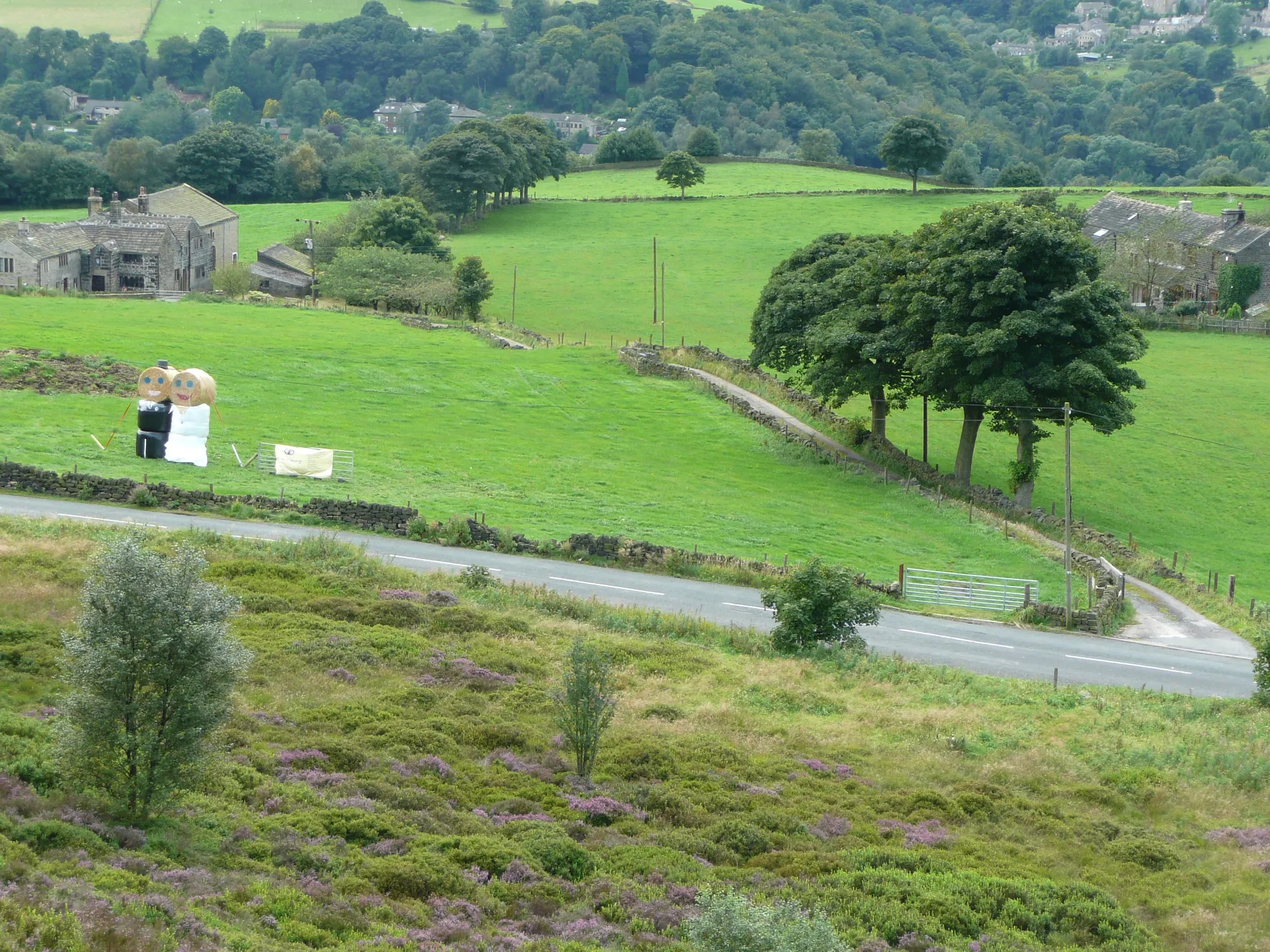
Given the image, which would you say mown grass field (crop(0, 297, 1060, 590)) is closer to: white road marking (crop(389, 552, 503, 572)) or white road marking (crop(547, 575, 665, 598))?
white road marking (crop(389, 552, 503, 572))

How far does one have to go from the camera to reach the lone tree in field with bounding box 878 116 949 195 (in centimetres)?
13675

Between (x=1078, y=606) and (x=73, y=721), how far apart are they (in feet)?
109

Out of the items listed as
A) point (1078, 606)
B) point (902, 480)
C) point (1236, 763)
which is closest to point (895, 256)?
point (902, 480)

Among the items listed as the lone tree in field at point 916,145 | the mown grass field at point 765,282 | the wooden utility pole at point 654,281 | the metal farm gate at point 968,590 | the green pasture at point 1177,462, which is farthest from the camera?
the lone tree in field at point 916,145

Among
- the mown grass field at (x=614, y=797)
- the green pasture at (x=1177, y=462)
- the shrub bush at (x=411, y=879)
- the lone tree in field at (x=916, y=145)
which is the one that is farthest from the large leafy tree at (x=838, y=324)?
the lone tree in field at (x=916, y=145)

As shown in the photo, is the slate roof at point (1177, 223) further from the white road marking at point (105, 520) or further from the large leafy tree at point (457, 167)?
the white road marking at point (105, 520)

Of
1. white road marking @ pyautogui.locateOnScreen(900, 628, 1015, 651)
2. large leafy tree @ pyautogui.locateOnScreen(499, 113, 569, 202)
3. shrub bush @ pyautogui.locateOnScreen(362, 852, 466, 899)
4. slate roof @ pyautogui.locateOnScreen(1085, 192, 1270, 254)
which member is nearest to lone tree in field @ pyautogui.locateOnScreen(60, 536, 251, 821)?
shrub bush @ pyautogui.locateOnScreen(362, 852, 466, 899)

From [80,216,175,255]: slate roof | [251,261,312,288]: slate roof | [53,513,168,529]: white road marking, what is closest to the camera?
[53,513,168,529]: white road marking

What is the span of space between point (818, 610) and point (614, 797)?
12.3 metres

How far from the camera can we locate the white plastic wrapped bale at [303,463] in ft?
168

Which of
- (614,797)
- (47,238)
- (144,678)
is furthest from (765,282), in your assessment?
(144,678)

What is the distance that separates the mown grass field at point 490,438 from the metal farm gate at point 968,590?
1.43 m

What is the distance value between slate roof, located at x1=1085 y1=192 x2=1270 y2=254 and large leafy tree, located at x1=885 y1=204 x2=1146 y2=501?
51.1 meters

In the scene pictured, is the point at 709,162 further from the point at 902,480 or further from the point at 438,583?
the point at 438,583
